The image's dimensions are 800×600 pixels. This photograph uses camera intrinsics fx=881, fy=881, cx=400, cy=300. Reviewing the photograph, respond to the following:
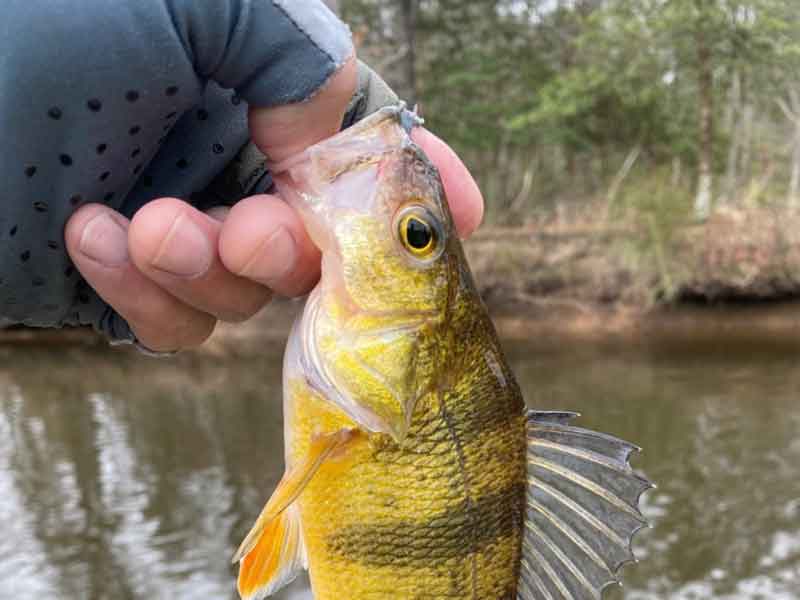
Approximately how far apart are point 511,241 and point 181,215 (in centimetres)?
1675

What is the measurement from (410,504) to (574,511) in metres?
0.36

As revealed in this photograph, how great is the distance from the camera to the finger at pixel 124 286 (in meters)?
1.53

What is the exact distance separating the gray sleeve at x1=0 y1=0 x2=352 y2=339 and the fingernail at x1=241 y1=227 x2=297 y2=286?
0.24 m

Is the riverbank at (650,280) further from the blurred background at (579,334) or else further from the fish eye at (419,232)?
the fish eye at (419,232)

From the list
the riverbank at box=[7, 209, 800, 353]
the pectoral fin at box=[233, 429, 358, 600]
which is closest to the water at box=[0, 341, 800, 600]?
the riverbank at box=[7, 209, 800, 353]

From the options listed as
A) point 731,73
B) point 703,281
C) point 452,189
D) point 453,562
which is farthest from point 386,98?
point 731,73

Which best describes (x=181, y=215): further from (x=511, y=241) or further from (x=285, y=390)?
(x=511, y=241)

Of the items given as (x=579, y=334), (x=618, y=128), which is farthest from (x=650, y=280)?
(x=618, y=128)

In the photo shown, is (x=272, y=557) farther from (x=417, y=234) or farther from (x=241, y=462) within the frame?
(x=241, y=462)

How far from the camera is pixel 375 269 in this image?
5.04 feet

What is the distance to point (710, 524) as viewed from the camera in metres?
9.62

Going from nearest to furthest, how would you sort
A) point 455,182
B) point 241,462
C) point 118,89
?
1. point 118,89
2. point 455,182
3. point 241,462

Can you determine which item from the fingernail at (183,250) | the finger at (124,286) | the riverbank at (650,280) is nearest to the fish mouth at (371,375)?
the fingernail at (183,250)

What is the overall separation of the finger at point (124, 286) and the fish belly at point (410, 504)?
0.36 m
